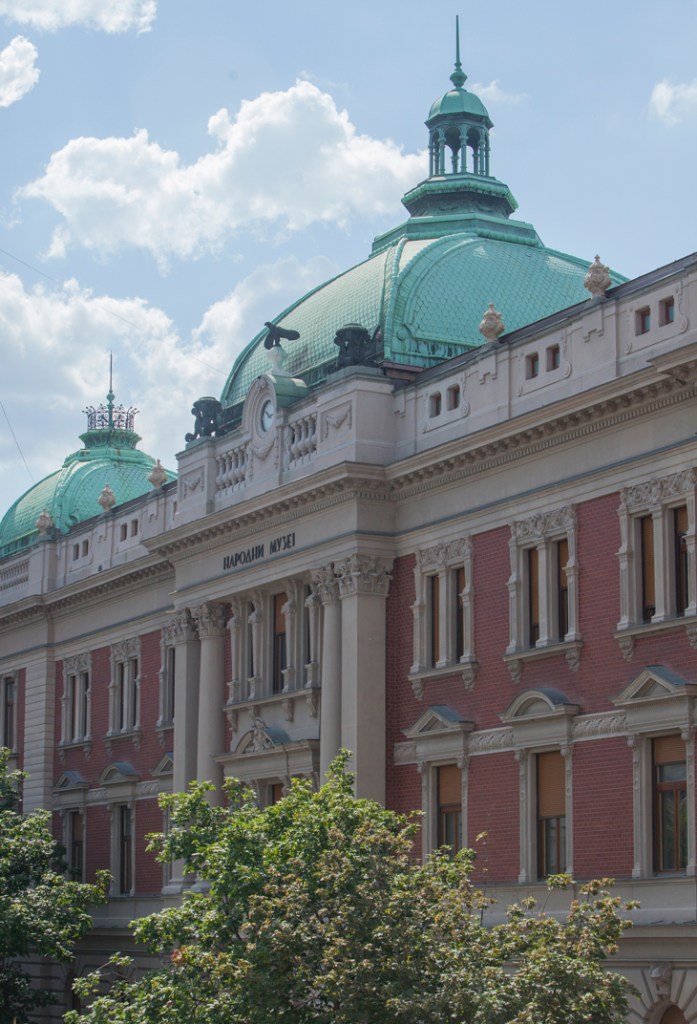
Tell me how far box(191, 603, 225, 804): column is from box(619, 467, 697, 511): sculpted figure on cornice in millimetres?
16169

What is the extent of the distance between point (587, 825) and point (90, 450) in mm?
37076

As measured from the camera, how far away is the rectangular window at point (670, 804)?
36656 mm

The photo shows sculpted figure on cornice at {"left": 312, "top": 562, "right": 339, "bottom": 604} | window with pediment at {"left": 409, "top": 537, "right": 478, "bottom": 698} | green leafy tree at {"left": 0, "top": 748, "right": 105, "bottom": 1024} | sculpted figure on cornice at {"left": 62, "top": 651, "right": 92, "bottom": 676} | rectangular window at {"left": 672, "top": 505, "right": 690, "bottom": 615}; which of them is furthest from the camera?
sculpted figure on cornice at {"left": 62, "top": 651, "right": 92, "bottom": 676}

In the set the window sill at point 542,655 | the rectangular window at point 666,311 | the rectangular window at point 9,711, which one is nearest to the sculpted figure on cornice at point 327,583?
the window sill at point 542,655

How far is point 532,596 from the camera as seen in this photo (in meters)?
41.4

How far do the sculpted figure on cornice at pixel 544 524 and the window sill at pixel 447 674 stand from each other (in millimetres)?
2931

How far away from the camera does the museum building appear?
37.6m

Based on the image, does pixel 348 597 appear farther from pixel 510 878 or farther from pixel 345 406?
pixel 510 878

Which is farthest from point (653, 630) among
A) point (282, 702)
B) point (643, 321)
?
point (282, 702)

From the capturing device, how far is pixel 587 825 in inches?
1527

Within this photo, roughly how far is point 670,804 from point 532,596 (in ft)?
19.7

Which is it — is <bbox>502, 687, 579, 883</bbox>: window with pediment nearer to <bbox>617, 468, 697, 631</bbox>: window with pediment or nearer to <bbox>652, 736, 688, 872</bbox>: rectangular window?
<bbox>652, 736, 688, 872</bbox>: rectangular window

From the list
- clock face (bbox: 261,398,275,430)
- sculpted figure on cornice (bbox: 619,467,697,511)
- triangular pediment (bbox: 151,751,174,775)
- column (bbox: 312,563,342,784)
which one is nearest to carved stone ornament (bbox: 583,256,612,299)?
sculpted figure on cornice (bbox: 619,467,697,511)

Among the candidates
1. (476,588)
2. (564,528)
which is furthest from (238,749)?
(564,528)
